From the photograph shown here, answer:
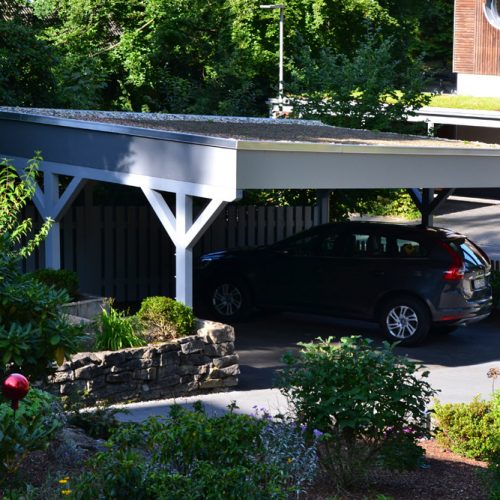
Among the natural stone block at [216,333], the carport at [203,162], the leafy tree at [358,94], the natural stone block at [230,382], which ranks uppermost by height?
the leafy tree at [358,94]

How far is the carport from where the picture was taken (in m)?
12.3

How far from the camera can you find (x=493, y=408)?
9.22 metres

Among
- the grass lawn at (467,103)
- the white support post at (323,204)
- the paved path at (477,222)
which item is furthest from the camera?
the grass lawn at (467,103)

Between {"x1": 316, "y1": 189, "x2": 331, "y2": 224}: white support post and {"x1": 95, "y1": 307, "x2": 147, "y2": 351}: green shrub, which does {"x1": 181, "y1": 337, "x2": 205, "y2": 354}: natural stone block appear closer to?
{"x1": 95, "y1": 307, "x2": 147, "y2": 351}: green shrub

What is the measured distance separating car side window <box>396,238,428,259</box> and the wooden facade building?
→ 81.9 feet

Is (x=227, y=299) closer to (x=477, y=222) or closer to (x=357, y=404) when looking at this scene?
(x=357, y=404)

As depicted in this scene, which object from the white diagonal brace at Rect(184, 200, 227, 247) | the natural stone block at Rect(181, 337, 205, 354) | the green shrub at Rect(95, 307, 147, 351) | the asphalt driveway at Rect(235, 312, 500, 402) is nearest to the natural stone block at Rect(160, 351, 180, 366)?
the natural stone block at Rect(181, 337, 205, 354)

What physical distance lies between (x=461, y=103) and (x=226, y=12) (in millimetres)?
8295

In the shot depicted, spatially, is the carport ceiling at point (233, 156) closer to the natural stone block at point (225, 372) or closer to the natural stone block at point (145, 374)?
the natural stone block at point (225, 372)

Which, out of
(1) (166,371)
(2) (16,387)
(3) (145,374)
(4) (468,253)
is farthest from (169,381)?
(2) (16,387)

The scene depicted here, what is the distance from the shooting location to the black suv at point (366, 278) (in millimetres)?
14797

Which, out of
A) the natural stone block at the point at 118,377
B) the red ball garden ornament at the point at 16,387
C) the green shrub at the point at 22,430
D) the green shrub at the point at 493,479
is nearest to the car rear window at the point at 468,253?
the natural stone block at the point at 118,377

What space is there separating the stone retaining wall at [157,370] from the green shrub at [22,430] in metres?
3.68

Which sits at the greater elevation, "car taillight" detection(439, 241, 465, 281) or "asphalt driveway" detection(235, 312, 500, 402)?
"car taillight" detection(439, 241, 465, 281)
